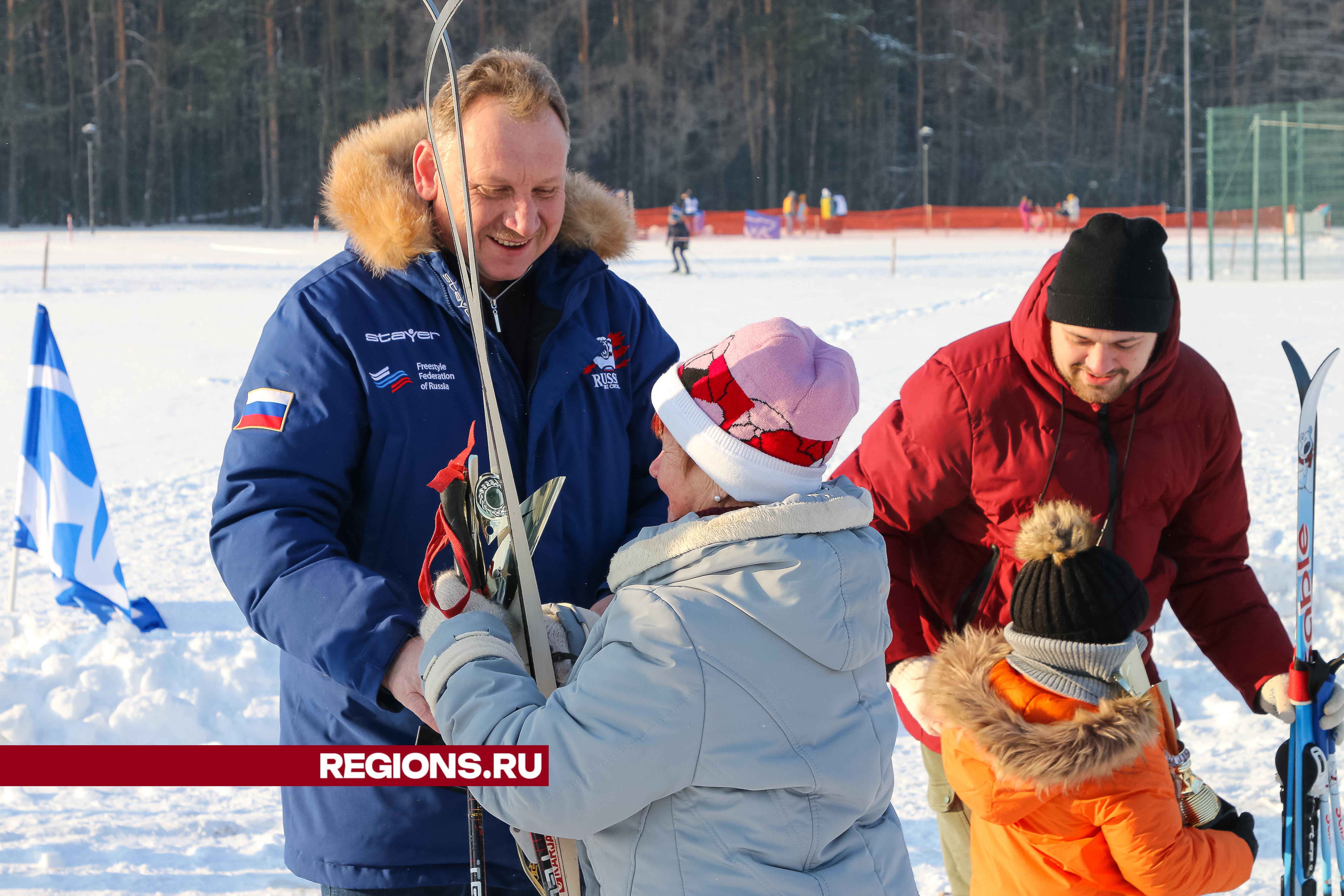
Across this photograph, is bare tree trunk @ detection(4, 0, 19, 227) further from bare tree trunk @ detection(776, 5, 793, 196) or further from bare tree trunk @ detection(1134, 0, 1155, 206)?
bare tree trunk @ detection(1134, 0, 1155, 206)

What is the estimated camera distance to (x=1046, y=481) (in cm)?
222

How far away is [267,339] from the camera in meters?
1.72

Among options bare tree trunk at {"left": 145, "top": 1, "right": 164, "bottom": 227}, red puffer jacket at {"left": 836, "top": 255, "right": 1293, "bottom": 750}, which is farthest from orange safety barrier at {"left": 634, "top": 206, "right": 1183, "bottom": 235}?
red puffer jacket at {"left": 836, "top": 255, "right": 1293, "bottom": 750}

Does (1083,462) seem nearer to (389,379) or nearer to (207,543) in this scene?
(389,379)

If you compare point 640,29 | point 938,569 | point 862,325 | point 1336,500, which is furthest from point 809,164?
point 938,569

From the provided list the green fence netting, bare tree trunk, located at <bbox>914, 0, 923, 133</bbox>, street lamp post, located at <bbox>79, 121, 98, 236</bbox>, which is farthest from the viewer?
bare tree trunk, located at <bbox>914, 0, 923, 133</bbox>

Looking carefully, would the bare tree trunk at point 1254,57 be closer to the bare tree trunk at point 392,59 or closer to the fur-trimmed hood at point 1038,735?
the bare tree trunk at point 392,59

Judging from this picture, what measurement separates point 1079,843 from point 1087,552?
48cm

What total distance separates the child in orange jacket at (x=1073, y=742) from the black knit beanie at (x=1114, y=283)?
368 millimetres

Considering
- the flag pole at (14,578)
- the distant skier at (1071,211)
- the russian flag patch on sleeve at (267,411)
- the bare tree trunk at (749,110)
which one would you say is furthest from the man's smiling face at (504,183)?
the bare tree trunk at (749,110)

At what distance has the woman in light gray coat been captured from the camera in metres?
1.24

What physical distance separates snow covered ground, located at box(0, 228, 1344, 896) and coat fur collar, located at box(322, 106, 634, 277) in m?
0.47

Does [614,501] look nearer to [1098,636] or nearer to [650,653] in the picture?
[650,653]

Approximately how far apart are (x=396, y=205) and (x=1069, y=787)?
136 cm
